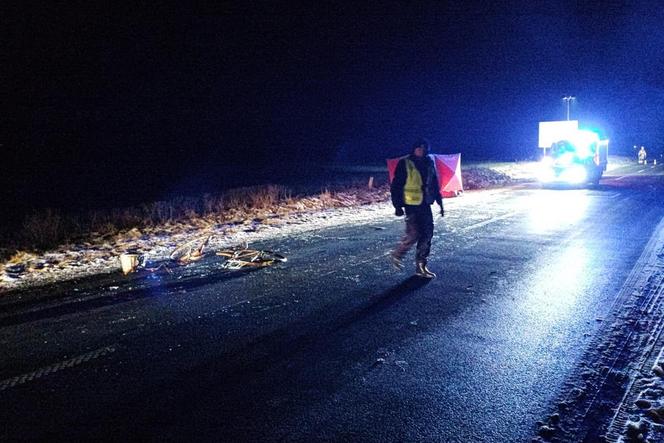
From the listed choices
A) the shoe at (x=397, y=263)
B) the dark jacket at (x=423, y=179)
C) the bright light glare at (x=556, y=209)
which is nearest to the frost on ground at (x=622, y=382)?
the dark jacket at (x=423, y=179)

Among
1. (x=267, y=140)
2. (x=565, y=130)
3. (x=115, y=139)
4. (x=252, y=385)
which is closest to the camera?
(x=252, y=385)

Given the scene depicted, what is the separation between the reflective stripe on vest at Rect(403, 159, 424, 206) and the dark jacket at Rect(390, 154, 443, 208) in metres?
0.04

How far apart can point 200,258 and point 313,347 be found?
4.67 meters

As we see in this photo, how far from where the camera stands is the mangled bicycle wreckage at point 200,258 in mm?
7784

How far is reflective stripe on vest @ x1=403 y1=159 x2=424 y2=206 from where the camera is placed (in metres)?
6.84

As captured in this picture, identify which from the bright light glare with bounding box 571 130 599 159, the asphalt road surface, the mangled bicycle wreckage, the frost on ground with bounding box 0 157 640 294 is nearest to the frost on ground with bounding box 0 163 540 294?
the frost on ground with bounding box 0 157 640 294

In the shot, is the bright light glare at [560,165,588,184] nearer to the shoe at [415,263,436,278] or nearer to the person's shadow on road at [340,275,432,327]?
the shoe at [415,263,436,278]

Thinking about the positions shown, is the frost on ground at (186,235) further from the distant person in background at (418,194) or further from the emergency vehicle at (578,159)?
the emergency vehicle at (578,159)

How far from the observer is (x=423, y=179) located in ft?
22.5

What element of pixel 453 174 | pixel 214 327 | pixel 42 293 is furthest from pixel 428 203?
pixel 453 174

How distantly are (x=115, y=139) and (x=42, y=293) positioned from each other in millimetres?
51722

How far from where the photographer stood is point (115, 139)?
5303 cm

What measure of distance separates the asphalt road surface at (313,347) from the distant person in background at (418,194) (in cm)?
48

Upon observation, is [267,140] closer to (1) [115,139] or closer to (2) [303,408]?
(1) [115,139]
